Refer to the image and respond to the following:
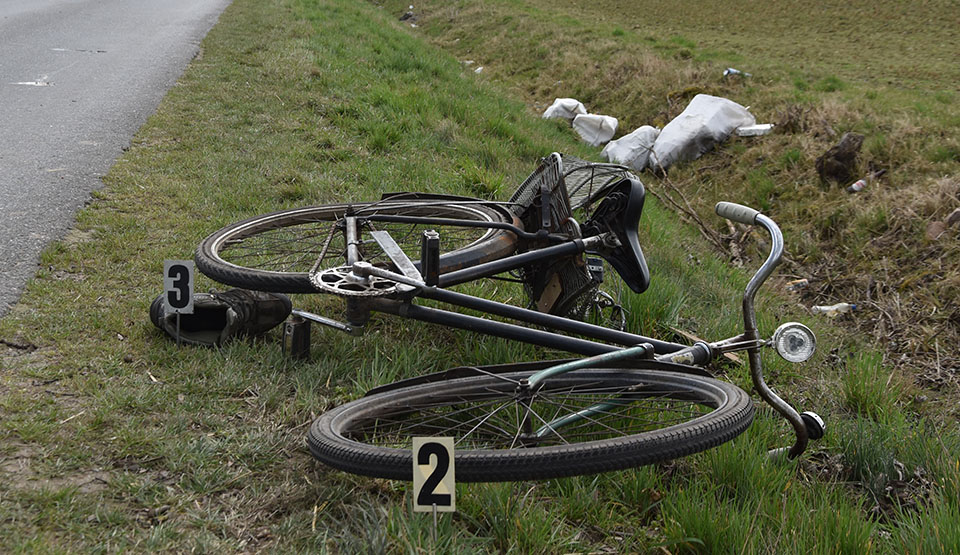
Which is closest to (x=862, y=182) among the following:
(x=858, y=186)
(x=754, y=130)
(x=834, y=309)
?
(x=858, y=186)

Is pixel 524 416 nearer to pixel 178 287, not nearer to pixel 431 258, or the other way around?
pixel 431 258

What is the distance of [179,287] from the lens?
3221 millimetres

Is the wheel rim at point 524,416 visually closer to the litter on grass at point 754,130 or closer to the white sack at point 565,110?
the litter on grass at point 754,130

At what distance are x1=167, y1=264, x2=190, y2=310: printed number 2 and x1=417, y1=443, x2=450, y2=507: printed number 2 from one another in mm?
1573

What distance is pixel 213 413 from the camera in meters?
2.89

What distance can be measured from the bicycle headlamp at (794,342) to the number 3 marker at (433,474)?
125 centimetres

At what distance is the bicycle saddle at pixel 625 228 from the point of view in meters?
3.49

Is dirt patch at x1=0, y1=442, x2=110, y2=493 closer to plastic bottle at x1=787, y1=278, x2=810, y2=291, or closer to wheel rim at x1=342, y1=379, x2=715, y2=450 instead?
wheel rim at x1=342, y1=379, x2=715, y2=450

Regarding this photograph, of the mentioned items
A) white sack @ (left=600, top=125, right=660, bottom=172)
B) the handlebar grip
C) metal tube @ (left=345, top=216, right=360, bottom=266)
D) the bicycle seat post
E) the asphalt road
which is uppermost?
the handlebar grip

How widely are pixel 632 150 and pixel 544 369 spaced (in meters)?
8.07

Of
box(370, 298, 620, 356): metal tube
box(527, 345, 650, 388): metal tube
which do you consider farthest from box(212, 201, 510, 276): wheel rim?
box(527, 345, 650, 388): metal tube

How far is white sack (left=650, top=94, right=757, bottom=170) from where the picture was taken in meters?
10.3

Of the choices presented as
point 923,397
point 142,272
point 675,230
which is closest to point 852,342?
point 923,397

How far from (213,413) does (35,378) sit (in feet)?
2.36
